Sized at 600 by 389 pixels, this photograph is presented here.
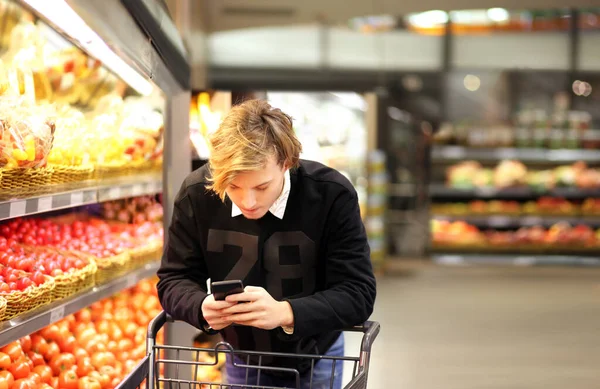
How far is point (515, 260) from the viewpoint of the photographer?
37.2 feet

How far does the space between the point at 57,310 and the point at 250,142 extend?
113cm

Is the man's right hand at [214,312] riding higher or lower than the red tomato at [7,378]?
higher

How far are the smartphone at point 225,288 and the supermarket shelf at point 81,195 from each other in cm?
78

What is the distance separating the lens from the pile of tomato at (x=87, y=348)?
288 centimetres

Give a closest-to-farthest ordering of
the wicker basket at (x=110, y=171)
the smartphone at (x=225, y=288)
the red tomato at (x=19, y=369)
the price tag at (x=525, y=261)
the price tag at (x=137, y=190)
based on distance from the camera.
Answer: the smartphone at (x=225, y=288), the red tomato at (x=19, y=369), the wicker basket at (x=110, y=171), the price tag at (x=137, y=190), the price tag at (x=525, y=261)

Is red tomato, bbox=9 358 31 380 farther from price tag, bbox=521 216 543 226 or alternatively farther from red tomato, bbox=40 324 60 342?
price tag, bbox=521 216 543 226

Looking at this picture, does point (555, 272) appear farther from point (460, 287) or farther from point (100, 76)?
point (100, 76)

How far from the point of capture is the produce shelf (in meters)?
11.5

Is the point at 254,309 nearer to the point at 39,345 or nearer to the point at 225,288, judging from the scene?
the point at 225,288

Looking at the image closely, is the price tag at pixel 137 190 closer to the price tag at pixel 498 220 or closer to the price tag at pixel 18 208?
the price tag at pixel 18 208

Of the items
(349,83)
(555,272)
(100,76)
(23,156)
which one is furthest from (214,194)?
(349,83)

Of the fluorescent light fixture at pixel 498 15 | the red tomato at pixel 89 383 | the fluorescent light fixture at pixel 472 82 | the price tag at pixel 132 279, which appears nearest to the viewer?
the red tomato at pixel 89 383

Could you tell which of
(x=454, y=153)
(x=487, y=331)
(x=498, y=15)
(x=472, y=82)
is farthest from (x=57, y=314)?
(x=498, y=15)

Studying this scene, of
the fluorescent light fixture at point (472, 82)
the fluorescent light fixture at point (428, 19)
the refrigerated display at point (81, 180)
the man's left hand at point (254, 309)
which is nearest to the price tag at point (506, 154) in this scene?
the fluorescent light fixture at point (472, 82)
